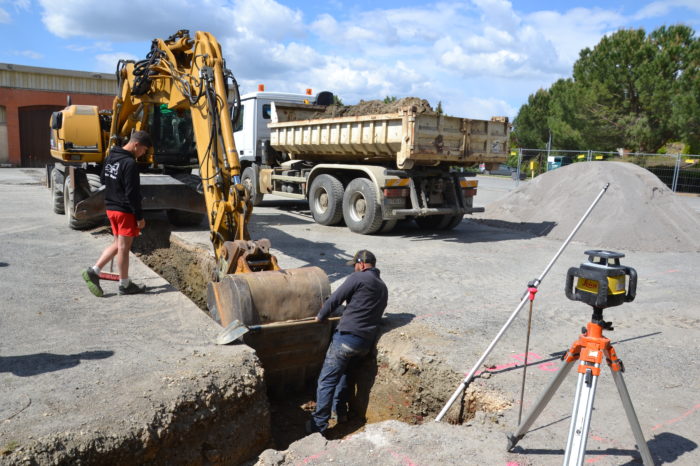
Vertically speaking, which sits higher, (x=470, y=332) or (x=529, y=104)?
(x=529, y=104)

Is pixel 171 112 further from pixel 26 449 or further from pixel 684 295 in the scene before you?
pixel 684 295

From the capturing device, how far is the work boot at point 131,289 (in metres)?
6.10

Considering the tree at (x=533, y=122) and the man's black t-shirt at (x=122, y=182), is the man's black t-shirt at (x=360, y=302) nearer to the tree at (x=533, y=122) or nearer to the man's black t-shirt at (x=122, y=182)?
the man's black t-shirt at (x=122, y=182)

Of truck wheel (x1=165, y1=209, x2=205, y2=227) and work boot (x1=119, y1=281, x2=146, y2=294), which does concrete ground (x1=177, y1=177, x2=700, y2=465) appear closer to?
truck wheel (x1=165, y1=209, x2=205, y2=227)

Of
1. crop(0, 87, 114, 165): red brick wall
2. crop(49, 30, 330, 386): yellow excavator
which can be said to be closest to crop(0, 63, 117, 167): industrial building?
crop(0, 87, 114, 165): red brick wall

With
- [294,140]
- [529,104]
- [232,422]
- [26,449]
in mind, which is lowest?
[232,422]

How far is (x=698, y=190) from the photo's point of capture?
2416 cm

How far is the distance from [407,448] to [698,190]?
25.7 metres

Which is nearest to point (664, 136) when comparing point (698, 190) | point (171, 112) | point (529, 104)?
point (698, 190)

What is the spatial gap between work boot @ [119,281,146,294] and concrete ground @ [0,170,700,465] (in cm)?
12

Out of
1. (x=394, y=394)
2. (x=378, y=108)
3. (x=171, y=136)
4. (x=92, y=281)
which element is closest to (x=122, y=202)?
(x=92, y=281)

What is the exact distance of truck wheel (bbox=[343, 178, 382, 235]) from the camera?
35.7ft

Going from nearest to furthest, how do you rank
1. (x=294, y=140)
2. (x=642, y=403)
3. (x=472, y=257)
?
(x=642, y=403), (x=472, y=257), (x=294, y=140)

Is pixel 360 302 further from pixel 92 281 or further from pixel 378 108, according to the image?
pixel 378 108
